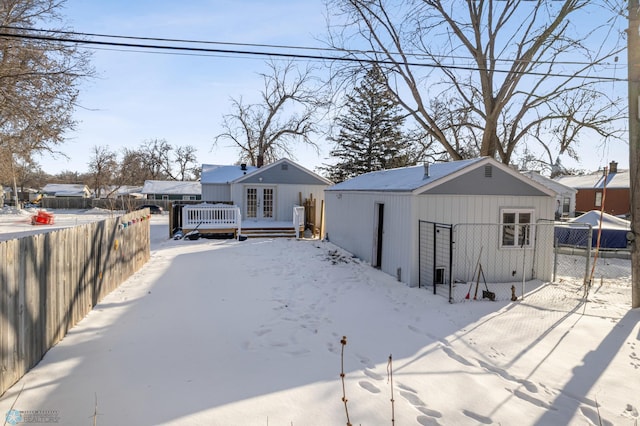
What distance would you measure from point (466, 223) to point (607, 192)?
30097mm

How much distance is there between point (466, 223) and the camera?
8312mm

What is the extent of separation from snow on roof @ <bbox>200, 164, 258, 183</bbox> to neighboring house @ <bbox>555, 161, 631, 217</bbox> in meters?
26.5

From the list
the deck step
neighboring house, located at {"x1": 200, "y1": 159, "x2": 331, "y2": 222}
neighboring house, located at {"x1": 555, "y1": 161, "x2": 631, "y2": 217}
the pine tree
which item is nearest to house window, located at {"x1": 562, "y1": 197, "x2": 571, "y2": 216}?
neighboring house, located at {"x1": 555, "y1": 161, "x2": 631, "y2": 217}

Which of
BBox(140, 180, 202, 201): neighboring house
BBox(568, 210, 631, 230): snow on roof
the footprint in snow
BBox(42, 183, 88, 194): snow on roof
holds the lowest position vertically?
the footprint in snow

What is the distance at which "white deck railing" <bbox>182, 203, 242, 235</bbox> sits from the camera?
15836 mm

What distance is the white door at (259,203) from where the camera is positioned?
774 inches

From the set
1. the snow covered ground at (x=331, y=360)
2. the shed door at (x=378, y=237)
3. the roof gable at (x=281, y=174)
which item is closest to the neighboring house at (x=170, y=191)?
the roof gable at (x=281, y=174)

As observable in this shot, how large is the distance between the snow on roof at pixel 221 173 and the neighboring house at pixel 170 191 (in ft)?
69.1

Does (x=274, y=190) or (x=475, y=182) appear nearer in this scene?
(x=475, y=182)

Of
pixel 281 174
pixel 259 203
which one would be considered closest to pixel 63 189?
pixel 259 203

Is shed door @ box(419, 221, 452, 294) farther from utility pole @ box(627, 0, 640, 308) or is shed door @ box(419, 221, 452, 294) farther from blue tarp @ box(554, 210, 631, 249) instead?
blue tarp @ box(554, 210, 631, 249)

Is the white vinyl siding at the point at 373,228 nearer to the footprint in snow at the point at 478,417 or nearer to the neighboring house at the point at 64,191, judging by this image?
the footprint in snow at the point at 478,417

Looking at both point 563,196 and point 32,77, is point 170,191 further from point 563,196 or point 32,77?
point 563,196

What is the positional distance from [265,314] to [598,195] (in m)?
35.1
